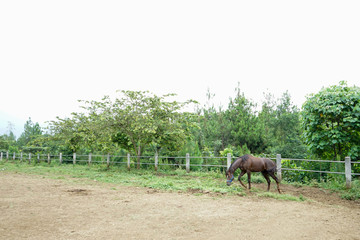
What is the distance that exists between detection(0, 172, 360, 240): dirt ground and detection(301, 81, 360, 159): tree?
2326 mm

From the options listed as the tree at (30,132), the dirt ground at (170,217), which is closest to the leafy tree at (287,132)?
the dirt ground at (170,217)

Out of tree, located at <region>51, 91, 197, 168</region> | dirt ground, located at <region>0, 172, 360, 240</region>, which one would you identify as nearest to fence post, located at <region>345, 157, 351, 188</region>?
dirt ground, located at <region>0, 172, 360, 240</region>

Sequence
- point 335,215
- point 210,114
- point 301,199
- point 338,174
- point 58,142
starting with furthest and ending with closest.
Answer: point 58,142
point 210,114
point 338,174
point 301,199
point 335,215

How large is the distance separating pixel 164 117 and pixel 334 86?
7.91 meters

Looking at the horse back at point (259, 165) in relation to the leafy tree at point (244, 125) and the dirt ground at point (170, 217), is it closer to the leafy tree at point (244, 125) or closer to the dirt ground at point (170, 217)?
the dirt ground at point (170, 217)

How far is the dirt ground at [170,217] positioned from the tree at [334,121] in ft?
7.63

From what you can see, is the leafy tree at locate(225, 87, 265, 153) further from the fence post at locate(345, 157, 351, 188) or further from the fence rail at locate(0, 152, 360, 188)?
the fence post at locate(345, 157, 351, 188)

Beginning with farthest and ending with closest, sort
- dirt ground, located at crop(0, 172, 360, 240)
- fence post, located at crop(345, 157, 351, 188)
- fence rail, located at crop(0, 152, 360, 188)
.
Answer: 1. fence rail, located at crop(0, 152, 360, 188)
2. fence post, located at crop(345, 157, 351, 188)
3. dirt ground, located at crop(0, 172, 360, 240)

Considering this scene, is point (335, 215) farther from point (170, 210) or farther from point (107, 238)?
point (107, 238)

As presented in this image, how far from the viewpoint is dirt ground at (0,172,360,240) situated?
13.0ft

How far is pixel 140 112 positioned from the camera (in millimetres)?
13414

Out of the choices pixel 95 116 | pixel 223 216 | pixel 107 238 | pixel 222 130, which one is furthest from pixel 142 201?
pixel 222 130

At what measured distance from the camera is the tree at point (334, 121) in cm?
850

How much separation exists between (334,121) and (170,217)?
23.6 feet
